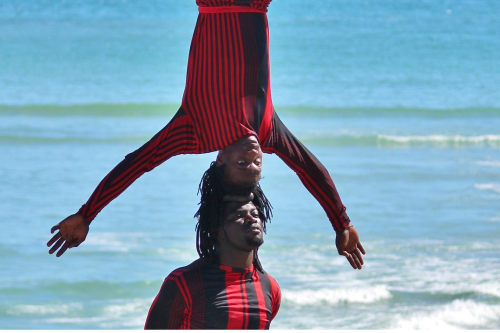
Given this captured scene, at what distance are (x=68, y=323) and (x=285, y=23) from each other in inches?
902

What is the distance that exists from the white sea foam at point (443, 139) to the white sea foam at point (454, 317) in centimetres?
731

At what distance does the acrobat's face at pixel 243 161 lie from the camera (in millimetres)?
3605

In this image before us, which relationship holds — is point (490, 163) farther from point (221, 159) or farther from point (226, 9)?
point (221, 159)

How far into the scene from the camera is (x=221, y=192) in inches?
145

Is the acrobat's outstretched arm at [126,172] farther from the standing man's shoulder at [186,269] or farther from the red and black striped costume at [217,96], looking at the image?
the standing man's shoulder at [186,269]

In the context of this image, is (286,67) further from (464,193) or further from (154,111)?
(464,193)

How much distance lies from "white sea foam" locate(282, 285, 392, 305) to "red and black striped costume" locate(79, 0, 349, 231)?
146 inches

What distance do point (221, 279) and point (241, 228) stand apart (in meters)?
0.22

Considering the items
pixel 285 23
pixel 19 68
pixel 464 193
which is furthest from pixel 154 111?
pixel 285 23

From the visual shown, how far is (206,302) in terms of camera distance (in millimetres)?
3551

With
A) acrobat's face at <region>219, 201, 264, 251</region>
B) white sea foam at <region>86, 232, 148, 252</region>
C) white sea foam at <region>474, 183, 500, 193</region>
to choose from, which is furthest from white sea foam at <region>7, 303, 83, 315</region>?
white sea foam at <region>474, 183, 500, 193</region>

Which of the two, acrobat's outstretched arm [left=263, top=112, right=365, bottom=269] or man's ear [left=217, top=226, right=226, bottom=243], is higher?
acrobat's outstretched arm [left=263, top=112, right=365, bottom=269]

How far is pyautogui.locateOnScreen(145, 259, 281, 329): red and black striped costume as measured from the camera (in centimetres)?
355

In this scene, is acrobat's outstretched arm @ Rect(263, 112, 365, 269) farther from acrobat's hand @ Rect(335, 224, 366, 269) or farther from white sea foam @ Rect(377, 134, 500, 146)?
white sea foam @ Rect(377, 134, 500, 146)
